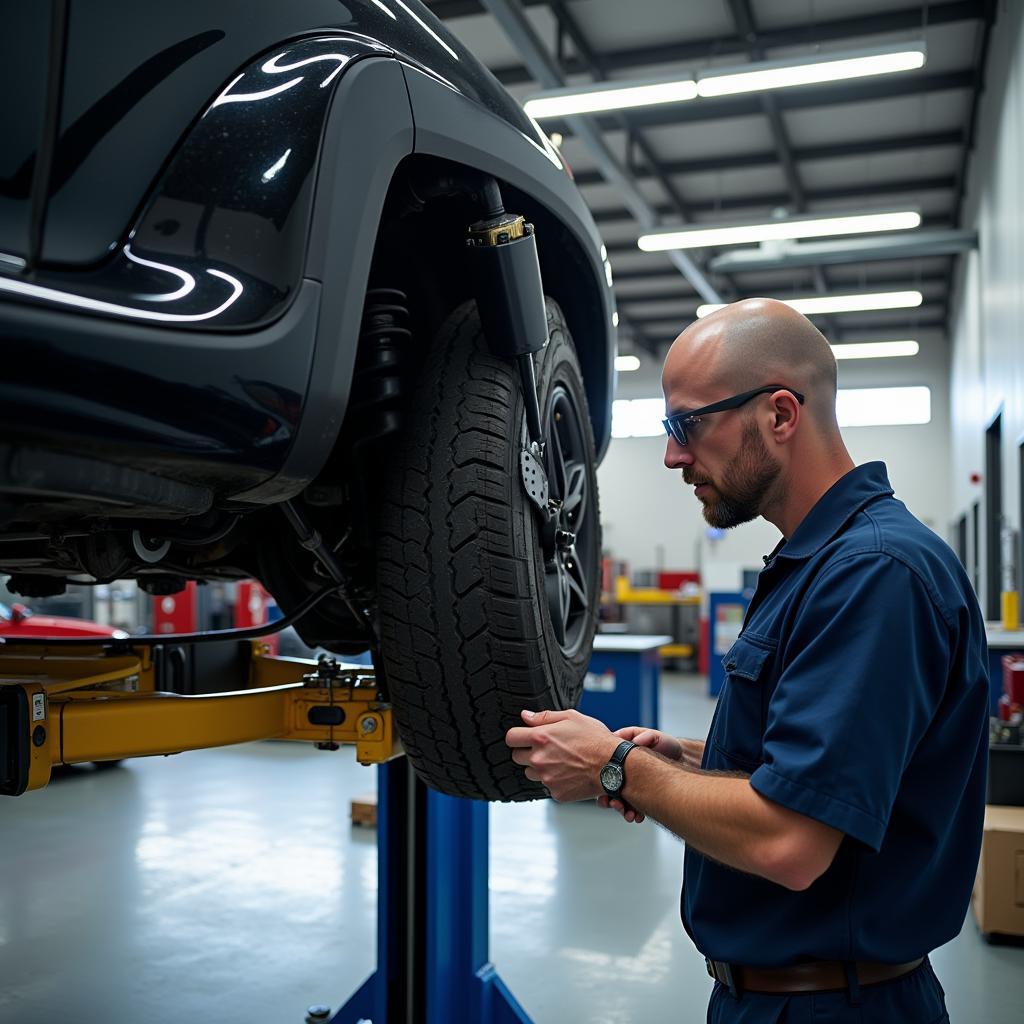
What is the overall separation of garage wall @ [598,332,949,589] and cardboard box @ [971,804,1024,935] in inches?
452

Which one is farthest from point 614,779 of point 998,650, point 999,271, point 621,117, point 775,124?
point 775,124

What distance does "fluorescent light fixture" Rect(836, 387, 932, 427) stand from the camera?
53.2 ft

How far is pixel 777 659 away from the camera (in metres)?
1.16

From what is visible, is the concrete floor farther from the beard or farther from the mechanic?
the beard

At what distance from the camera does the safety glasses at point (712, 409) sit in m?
1.21

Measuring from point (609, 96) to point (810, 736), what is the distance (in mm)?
6255

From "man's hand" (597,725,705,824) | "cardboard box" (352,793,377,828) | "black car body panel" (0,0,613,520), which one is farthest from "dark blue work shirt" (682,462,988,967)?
"cardboard box" (352,793,377,828)

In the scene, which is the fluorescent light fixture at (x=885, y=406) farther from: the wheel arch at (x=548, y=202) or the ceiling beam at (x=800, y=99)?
the wheel arch at (x=548, y=202)

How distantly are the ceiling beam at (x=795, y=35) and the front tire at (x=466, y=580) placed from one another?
268 inches

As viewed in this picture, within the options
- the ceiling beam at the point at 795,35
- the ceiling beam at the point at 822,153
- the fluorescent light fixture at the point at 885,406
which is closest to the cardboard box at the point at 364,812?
the ceiling beam at the point at 795,35

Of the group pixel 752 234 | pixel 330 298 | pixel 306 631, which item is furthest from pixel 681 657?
pixel 330 298

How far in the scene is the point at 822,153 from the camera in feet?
33.5

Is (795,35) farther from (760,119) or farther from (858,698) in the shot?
(858,698)

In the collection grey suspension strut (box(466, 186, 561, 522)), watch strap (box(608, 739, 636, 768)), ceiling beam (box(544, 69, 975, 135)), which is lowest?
watch strap (box(608, 739, 636, 768))
